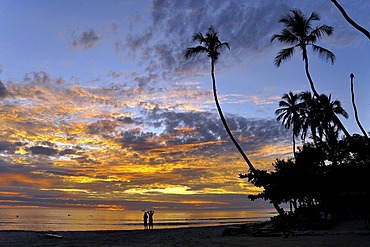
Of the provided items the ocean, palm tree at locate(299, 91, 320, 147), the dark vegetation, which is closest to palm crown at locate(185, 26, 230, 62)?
the dark vegetation

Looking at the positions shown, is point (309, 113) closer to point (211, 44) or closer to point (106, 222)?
point (211, 44)

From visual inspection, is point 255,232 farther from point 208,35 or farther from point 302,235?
point 208,35

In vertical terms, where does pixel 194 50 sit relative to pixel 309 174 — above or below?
above

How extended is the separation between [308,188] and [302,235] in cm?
452

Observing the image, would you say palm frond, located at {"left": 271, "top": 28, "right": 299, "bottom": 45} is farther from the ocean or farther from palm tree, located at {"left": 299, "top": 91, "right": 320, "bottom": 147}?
the ocean

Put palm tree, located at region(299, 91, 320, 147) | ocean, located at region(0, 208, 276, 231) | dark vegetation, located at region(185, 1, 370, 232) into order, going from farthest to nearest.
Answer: ocean, located at region(0, 208, 276, 231) < palm tree, located at region(299, 91, 320, 147) < dark vegetation, located at region(185, 1, 370, 232)

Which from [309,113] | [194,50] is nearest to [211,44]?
[194,50]

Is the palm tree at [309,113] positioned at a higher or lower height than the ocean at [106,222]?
higher

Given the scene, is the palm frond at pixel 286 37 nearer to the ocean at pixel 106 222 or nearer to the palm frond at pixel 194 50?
the palm frond at pixel 194 50

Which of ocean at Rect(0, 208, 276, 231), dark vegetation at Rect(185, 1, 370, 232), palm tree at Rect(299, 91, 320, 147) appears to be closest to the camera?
dark vegetation at Rect(185, 1, 370, 232)

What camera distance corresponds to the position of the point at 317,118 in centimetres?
3531

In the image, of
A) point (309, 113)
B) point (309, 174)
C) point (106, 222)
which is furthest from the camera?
point (106, 222)

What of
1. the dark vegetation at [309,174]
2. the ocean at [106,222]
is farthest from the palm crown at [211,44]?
the ocean at [106,222]

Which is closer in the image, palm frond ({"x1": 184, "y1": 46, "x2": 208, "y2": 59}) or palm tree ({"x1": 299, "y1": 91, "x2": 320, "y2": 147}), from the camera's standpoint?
palm frond ({"x1": 184, "y1": 46, "x2": 208, "y2": 59})
